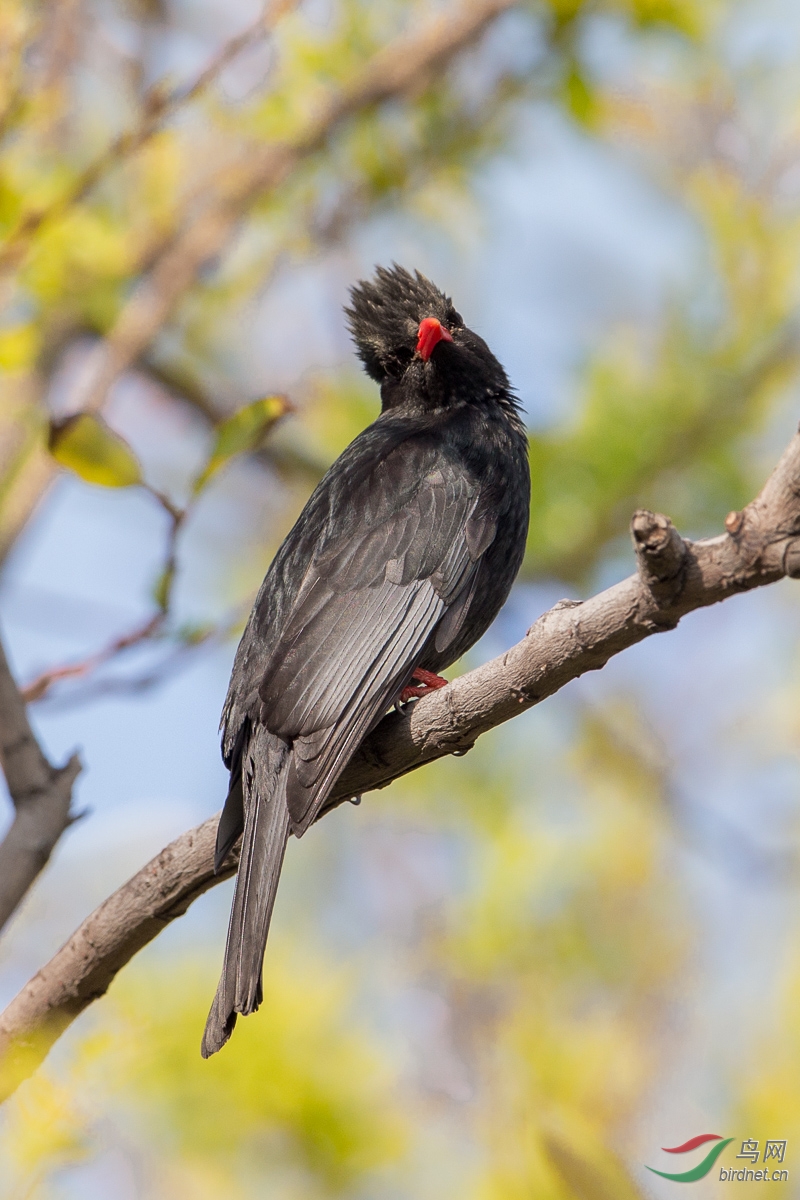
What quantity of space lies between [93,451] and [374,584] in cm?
83

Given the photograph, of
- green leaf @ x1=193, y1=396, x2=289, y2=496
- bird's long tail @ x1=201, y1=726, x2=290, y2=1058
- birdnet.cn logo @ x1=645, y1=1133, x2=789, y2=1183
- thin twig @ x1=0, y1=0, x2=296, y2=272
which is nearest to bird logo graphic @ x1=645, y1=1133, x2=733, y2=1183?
birdnet.cn logo @ x1=645, y1=1133, x2=789, y2=1183

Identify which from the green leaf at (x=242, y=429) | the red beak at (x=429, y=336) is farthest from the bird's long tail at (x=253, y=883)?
the red beak at (x=429, y=336)

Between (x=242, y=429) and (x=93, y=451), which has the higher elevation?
(x=242, y=429)

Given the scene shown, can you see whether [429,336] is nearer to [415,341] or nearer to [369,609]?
[415,341]

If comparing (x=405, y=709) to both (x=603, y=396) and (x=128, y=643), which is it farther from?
(x=603, y=396)

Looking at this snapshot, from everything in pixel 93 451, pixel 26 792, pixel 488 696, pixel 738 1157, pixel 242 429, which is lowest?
pixel 738 1157

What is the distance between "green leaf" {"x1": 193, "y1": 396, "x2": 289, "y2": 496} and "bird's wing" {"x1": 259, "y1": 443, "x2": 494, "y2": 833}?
0.49 m

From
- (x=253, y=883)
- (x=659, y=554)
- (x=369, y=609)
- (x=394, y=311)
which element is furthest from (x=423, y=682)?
(x=659, y=554)

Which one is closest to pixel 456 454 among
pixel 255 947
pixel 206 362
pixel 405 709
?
pixel 405 709

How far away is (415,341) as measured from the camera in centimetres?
405

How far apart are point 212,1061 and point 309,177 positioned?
3.85 m

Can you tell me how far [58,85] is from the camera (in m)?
4.69

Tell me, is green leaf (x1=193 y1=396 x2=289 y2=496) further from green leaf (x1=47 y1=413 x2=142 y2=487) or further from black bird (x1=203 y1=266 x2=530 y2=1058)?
black bird (x1=203 y1=266 x2=530 y2=1058)

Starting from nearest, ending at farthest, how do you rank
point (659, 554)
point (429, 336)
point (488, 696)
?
point (659, 554) → point (488, 696) → point (429, 336)
